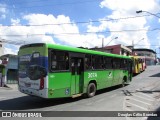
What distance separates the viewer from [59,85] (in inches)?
520

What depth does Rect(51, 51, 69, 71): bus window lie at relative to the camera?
42.1 feet

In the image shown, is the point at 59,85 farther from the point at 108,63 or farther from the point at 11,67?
the point at 11,67

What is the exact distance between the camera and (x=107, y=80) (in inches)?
750

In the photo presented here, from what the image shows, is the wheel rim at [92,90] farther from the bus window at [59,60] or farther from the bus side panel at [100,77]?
the bus window at [59,60]

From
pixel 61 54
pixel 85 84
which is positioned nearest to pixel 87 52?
pixel 85 84

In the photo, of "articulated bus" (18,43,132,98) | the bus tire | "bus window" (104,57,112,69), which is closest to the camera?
"articulated bus" (18,43,132,98)

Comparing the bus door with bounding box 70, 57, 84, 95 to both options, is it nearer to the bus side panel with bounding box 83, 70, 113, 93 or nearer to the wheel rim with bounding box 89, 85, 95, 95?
the bus side panel with bounding box 83, 70, 113, 93

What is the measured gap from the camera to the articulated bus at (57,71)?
41.2 ft

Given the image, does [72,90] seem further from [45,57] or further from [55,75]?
[45,57]

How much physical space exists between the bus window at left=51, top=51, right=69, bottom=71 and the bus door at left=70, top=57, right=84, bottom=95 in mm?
615

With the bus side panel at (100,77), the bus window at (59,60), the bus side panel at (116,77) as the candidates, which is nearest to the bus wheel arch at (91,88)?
the bus side panel at (100,77)

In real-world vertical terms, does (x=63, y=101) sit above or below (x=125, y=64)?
below

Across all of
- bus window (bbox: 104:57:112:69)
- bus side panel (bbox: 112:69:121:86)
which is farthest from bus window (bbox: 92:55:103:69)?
bus side panel (bbox: 112:69:121:86)

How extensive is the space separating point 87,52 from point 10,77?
21256 millimetres
